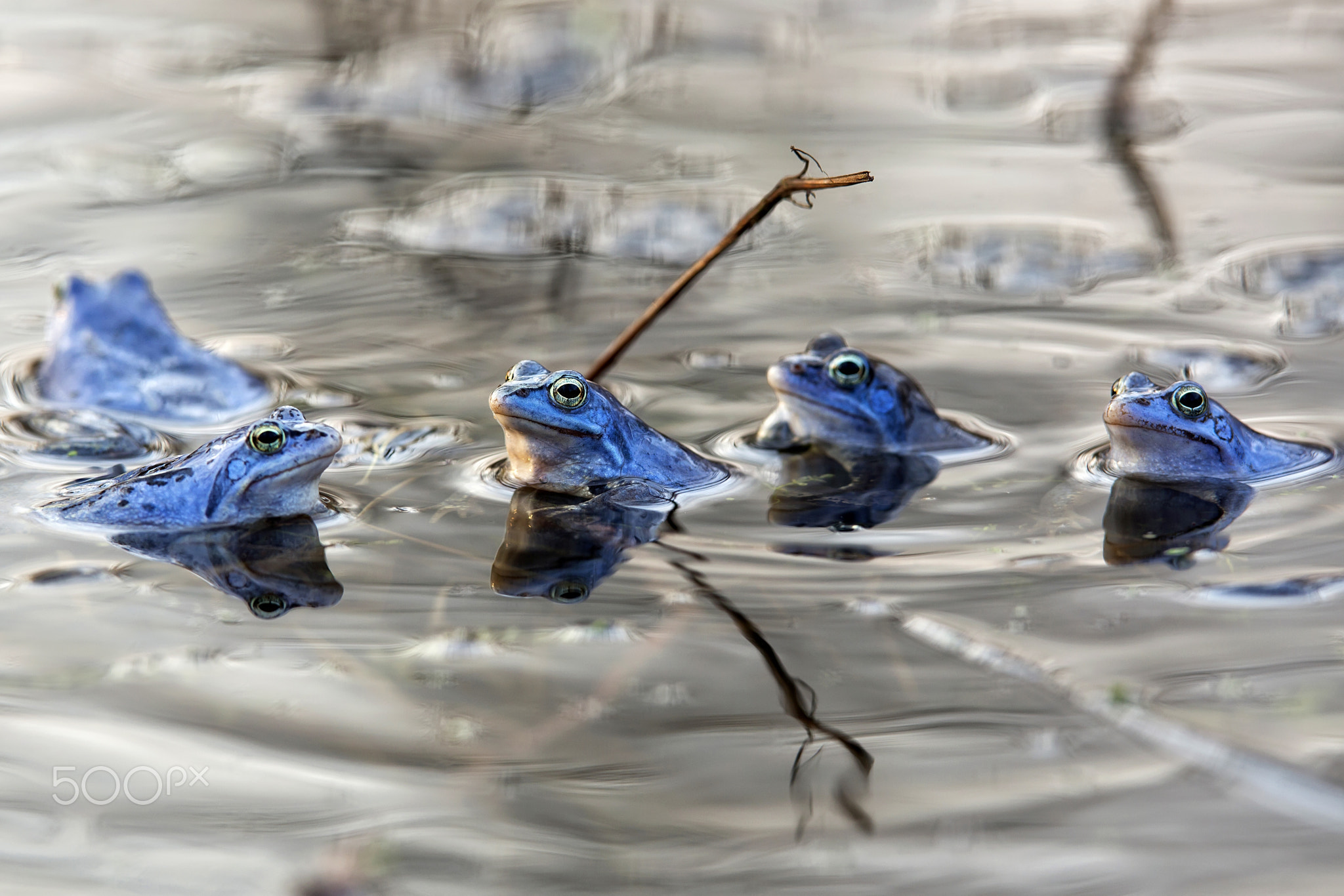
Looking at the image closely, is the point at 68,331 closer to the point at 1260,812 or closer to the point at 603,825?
the point at 603,825

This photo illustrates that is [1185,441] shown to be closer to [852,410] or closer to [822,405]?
[852,410]

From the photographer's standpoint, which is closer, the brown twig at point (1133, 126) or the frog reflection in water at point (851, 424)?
the frog reflection in water at point (851, 424)

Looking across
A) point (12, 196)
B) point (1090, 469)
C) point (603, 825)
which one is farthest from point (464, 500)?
point (12, 196)

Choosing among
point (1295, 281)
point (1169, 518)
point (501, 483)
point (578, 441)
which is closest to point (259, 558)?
point (501, 483)

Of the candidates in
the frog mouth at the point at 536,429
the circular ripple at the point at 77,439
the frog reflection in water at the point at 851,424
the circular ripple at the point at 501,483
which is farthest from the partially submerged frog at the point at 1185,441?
the circular ripple at the point at 77,439

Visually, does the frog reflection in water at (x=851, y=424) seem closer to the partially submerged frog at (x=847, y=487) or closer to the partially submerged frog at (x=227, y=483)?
the partially submerged frog at (x=847, y=487)
